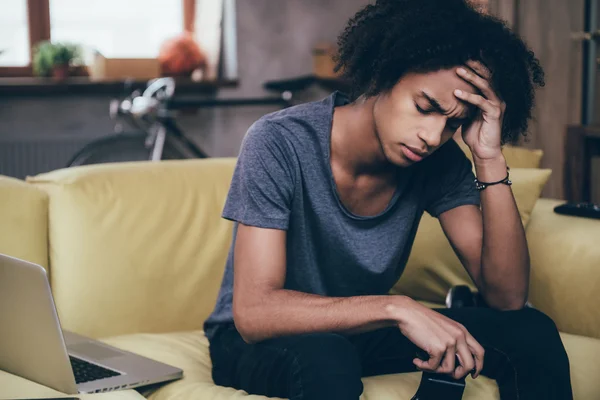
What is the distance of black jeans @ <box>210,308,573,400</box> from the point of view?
4.07 ft

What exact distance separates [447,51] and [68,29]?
10.9ft

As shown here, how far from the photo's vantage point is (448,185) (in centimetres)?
163

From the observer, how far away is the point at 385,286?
1.60m

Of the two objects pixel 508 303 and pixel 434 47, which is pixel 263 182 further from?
pixel 508 303

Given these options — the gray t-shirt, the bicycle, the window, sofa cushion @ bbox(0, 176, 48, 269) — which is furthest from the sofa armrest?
the window

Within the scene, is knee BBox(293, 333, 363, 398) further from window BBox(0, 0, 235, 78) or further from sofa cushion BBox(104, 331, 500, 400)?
window BBox(0, 0, 235, 78)

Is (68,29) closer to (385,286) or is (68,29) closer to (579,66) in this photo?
(579,66)

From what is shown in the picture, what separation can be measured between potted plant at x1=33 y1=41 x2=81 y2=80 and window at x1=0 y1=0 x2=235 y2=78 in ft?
0.37

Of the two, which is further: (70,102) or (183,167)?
(70,102)

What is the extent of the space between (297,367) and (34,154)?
3.16 metres

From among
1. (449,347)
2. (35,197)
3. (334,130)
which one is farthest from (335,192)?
(35,197)

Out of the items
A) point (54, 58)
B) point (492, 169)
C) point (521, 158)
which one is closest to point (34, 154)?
point (54, 58)

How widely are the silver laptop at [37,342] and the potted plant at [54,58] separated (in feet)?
9.30

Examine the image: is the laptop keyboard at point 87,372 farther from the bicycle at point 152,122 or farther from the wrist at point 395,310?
the bicycle at point 152,122
